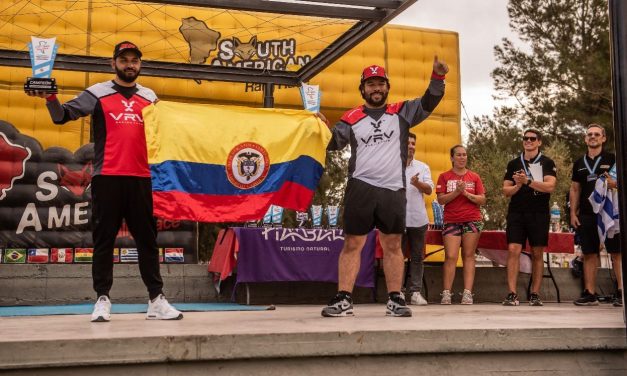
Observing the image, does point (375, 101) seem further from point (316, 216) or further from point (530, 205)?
point (316, 216)

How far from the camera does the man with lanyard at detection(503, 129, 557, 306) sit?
812 cm

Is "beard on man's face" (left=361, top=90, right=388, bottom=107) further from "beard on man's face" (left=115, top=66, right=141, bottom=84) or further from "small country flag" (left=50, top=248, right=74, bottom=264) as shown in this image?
"small country flag" (left=50, top=248, right=74, bottom=264)

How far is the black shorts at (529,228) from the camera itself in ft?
26.8

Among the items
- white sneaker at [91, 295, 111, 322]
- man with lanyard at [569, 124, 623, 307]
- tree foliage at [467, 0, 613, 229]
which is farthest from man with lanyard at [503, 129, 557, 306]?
tree foliage at [467, 0, 613, 229]

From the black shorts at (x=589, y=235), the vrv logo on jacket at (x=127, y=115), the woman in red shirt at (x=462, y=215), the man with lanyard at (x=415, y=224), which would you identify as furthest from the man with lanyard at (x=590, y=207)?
the vrv logo on jacket at (x=127, y=115)

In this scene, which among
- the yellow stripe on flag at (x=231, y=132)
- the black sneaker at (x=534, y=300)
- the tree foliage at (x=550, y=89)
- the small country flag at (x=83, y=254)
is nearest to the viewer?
the yellow stripe on flag at (x=231, y=132)

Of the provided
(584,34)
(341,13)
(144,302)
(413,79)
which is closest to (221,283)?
(144,302)

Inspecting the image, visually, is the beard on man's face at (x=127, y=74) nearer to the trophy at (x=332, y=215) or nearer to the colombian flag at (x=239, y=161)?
the colombian flag at (x=239, y=161)

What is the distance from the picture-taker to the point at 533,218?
8164mm

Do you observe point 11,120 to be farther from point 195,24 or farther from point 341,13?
point 341,13

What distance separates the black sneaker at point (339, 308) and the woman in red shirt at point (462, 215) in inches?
123

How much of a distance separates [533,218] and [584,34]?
26003mm

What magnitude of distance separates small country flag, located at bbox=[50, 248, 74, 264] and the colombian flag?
191 inches

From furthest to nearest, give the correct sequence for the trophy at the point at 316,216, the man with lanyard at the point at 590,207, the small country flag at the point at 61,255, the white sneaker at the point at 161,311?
the small country flag at the point at 61,255
the trophy at the point at 316,216
the man with lanyard at the point at 590,207
the white sneaker at the point at 161,311
